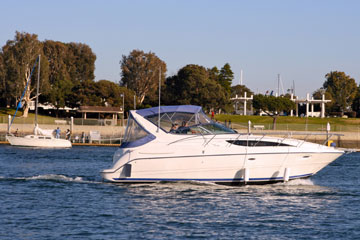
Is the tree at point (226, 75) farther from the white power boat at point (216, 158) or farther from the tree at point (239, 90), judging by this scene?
the white power boat at point (216, 158)

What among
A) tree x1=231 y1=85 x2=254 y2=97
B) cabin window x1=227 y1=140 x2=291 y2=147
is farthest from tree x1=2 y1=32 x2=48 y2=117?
cabin window x1=227 y1=140 x2=291 y2=147

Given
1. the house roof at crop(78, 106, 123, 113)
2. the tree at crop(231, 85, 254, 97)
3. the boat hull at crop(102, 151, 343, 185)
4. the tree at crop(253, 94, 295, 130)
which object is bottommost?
the boat hull at crop(102, 151, 343, 185)

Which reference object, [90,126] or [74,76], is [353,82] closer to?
[74,76]

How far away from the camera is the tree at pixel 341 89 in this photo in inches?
5812

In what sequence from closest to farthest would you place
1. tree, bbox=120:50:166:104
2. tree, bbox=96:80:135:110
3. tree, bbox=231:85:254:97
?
tree, bbox=96:80:135:110, tree, bbox=120:50:166:104, tree, bbox=231:85:254:97

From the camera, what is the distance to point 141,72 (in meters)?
130

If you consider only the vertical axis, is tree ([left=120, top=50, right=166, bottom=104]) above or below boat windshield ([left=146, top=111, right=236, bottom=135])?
above

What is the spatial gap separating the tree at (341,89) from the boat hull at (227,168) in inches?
4904

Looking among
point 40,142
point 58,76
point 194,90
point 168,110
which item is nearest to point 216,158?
point 168,110

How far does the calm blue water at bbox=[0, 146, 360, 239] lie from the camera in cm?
1805

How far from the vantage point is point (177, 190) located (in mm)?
24922

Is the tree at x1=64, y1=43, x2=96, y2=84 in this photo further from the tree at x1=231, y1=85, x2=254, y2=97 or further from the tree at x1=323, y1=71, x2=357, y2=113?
the tree at x1=323, y1=71, x2=357, y2=113

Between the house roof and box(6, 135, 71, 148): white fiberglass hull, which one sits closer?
box(6, 135, 71, 148): white fiberglass hull

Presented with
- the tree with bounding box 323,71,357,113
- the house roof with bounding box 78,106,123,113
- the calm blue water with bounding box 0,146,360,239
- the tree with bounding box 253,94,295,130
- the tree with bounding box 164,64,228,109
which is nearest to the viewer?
the calm blue water with bounding box 0,146,360,239
